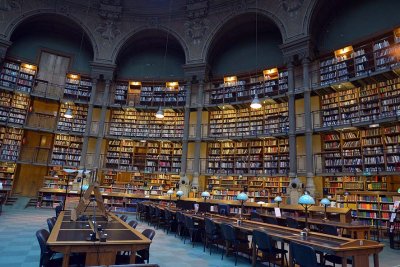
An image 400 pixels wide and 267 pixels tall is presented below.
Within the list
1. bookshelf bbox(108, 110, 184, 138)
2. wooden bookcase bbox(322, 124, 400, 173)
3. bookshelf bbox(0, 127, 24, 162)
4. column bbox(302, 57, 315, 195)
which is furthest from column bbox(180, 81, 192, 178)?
bookshelf bbox(0, 127, 24, 162)

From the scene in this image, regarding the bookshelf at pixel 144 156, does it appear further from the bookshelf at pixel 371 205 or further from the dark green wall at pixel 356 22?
the dark green wall at pixel 356 22

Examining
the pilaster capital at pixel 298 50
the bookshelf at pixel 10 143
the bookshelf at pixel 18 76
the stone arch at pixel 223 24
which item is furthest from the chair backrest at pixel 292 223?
the bookshelf at pixel 18 76

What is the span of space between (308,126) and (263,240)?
6803mm

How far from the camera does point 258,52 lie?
13.0m

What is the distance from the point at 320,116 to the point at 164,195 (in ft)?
23.0

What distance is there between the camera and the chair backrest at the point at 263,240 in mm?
4031

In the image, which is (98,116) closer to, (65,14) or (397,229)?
(65,14)

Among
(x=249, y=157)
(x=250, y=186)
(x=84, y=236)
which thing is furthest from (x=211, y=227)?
(x=249, y=157)

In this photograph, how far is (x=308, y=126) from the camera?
995 cm

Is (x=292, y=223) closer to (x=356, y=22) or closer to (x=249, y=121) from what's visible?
(x=249, y=121)

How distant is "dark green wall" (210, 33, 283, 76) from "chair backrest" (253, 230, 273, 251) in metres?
9.19

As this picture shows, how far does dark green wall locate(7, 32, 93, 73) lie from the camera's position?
13344 mm

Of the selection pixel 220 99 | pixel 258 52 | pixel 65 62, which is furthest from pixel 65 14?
pixel 258 52

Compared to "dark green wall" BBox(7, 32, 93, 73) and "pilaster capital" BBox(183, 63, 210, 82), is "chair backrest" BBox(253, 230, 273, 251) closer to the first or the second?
"pilaster capital" BBox(183, 63, 210, 82)
